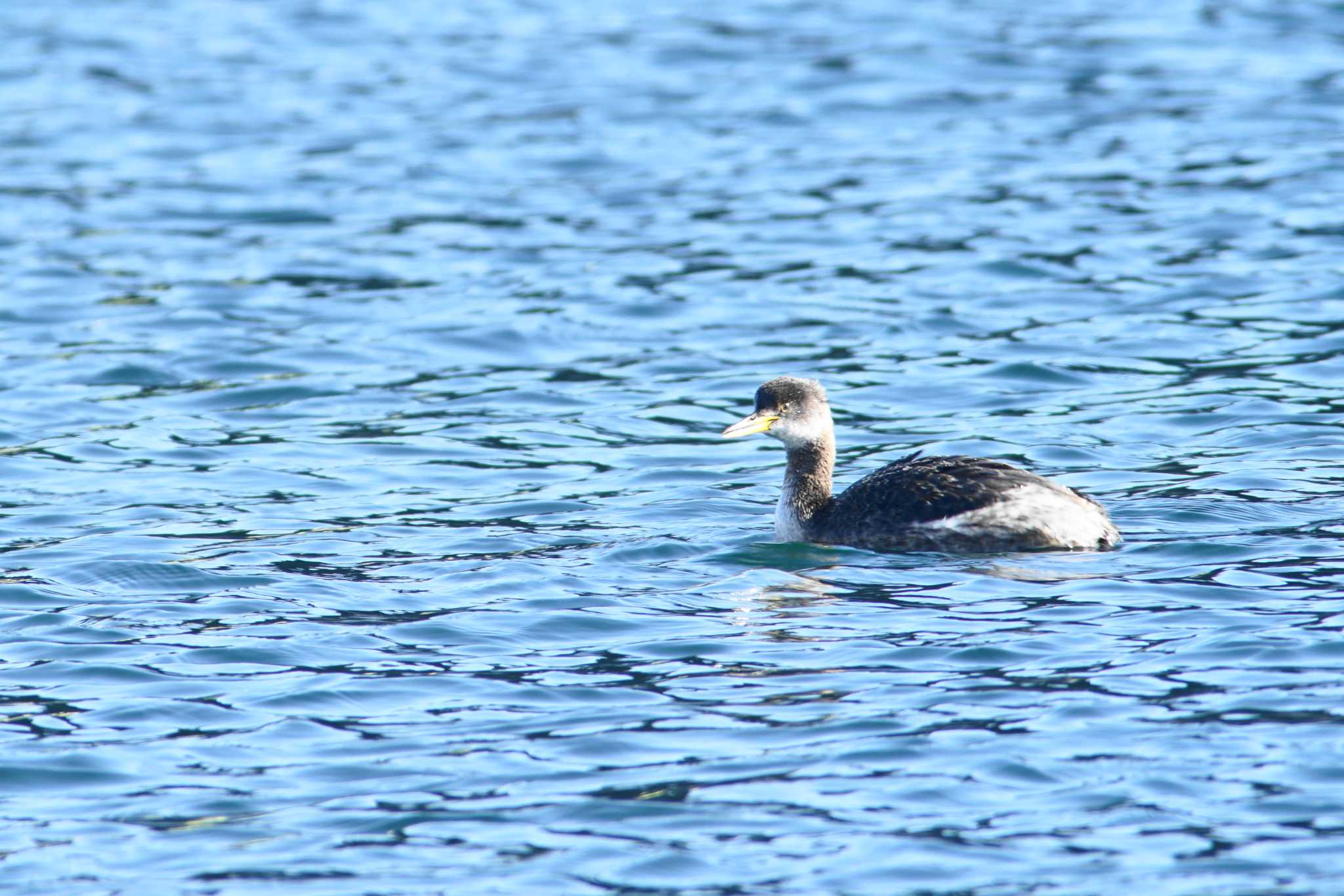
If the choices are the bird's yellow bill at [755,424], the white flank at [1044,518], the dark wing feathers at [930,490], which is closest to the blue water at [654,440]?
the white flank at [1044,518]

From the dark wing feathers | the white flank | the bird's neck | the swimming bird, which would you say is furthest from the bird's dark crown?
the white flank

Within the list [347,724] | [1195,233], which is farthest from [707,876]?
[1195,233]

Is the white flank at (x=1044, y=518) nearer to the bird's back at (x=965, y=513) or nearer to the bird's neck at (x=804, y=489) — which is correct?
the bird's back at (x=965, y=513)

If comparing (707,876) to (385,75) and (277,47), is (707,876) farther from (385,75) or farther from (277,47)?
(277,47)

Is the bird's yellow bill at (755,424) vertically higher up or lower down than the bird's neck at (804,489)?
higher up

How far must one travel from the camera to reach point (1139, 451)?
13109 millimetres

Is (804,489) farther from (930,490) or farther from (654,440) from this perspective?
(654,440)

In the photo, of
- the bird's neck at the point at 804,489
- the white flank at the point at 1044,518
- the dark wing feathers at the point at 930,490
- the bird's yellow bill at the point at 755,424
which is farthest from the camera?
the bird's yellow bill at the point at 755,424

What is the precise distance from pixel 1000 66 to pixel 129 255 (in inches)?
431

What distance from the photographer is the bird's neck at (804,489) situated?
11711 millimetres

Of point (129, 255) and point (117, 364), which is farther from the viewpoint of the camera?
point (129, 255)

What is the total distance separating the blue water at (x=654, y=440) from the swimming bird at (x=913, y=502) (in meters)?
0.19

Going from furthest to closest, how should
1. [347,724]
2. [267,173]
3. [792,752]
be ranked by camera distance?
1. [267,173]
2. [347,724]
3. [792,752]

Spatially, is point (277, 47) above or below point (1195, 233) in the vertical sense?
above
